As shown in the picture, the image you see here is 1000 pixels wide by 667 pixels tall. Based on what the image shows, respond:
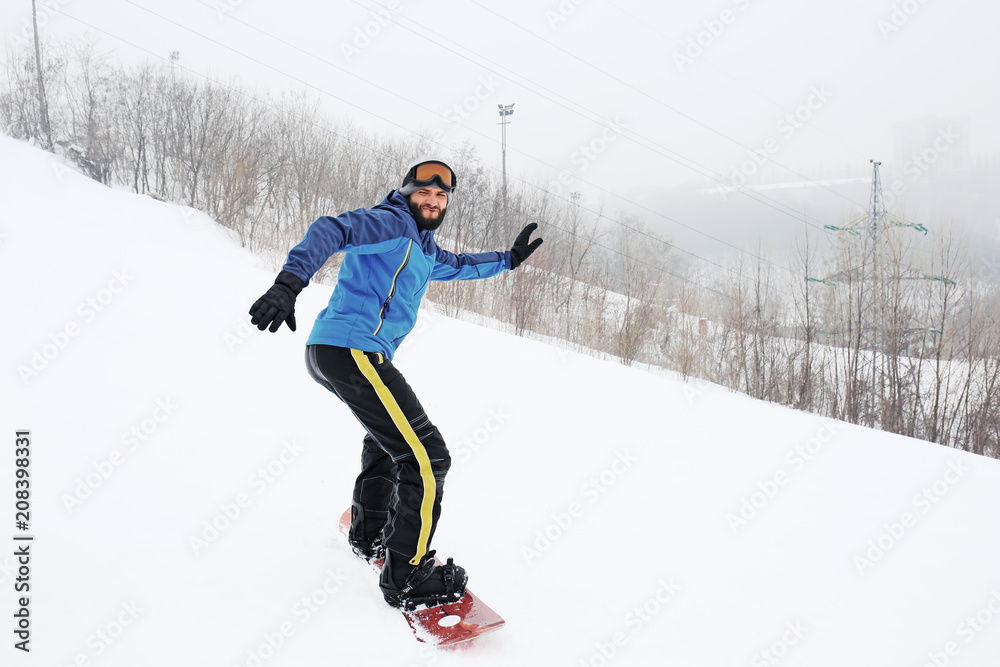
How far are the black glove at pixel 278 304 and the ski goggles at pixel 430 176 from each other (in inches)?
29.0

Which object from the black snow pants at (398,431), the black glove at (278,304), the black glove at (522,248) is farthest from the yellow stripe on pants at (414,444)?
the black glove at (522,248)

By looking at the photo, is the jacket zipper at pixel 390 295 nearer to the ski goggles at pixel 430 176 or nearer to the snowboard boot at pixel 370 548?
the ski goggles at pixel 430 176

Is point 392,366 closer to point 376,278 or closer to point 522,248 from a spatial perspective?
point 376,278

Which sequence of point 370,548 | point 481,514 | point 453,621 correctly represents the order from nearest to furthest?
point 453,621
point 370,548
point 481,514

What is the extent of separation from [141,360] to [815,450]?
4824mm

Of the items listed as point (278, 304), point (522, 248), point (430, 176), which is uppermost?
point (430, 176)

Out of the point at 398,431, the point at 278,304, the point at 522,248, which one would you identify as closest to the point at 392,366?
the point at 398,431

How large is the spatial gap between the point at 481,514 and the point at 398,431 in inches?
44.0

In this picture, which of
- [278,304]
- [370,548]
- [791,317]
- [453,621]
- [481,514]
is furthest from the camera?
[791,317]

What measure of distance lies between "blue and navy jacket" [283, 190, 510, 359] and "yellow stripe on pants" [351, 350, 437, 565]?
0.07 meters

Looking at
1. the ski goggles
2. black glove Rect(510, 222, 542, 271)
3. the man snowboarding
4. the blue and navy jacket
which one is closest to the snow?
the man snowboarding

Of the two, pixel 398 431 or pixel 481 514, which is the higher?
pixel 398 431

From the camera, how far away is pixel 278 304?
147cm

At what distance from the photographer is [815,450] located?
4.04 meters
